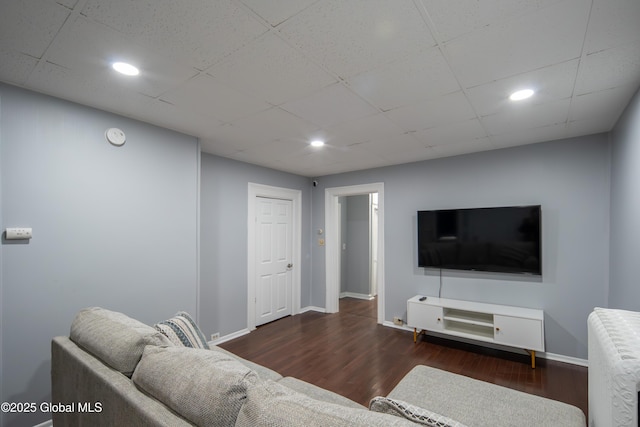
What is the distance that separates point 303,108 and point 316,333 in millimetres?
3076

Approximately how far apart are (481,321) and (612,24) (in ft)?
9.82

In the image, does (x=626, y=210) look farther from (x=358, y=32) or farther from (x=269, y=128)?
(x=269, y=128)

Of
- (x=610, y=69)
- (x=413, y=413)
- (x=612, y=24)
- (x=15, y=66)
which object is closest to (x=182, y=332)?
(x=413, y=413)

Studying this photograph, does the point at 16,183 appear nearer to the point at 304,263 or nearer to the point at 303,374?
the point at 303,374

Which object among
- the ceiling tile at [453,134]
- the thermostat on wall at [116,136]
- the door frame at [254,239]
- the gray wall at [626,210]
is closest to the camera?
the gray wall at [626,210]

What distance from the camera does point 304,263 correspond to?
203 inches

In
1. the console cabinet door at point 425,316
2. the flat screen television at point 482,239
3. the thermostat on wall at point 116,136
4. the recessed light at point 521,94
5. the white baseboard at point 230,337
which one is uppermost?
the recessed light at point 521,94

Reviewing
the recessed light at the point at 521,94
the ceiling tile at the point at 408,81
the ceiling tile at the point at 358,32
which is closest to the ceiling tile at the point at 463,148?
the recessed light at the point at 521,94

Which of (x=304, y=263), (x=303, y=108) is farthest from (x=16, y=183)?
(x=304, y=263)

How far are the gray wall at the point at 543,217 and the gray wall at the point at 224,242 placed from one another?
2263mm

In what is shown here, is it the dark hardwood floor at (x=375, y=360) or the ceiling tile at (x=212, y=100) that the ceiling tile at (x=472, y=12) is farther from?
the dark hardwood floor at (x=375, y=360)

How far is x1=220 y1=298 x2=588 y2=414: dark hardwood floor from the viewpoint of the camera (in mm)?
2645

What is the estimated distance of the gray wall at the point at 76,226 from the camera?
1934 millimetres

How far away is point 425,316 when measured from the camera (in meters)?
3.62
